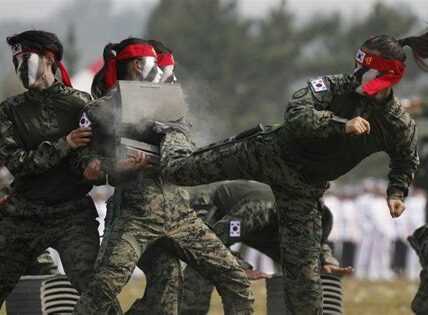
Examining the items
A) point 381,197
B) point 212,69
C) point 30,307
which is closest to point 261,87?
point 212,69

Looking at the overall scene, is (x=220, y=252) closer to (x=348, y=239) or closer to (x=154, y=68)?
(x=154, y=68)

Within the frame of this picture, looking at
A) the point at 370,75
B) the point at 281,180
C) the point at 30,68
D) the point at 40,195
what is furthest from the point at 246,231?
the point at 30,68

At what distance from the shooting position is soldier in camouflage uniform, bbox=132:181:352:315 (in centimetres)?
1151

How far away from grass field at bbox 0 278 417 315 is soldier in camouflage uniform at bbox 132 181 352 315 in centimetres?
273

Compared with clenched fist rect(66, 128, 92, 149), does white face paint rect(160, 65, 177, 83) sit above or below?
above

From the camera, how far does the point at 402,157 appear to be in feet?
32.5

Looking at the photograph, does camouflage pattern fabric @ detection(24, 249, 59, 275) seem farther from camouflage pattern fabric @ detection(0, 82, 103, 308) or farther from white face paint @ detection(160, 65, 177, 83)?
white face paint @ detection(160, 65, 177, 83)

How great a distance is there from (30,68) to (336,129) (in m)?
2.25

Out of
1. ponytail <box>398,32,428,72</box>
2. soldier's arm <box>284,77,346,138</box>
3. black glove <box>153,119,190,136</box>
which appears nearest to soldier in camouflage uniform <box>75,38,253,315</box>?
black glove <box>153,119,190,136</box>

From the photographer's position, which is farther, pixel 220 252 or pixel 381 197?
pixel 381 197

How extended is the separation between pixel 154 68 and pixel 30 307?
7.23 feet

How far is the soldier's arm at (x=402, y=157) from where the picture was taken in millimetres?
9711

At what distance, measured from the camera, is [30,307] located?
1086 cm

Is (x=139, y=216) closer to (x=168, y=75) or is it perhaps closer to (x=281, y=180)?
(x=281, y=180)
